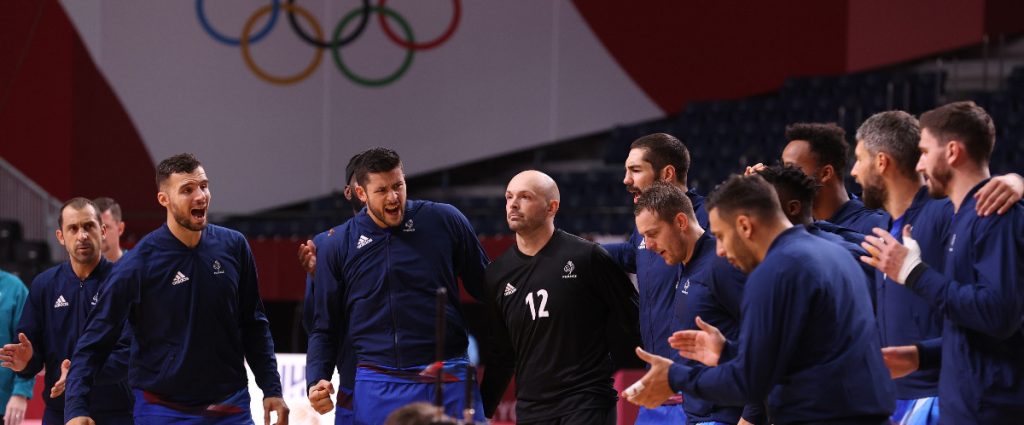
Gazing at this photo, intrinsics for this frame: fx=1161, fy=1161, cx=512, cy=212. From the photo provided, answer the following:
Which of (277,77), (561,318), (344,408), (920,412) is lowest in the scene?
(344,408)

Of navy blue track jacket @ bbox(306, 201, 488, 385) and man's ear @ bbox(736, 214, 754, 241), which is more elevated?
man's ear @ bbox(736, 214, 754, 241)

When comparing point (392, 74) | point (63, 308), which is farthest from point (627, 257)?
point (392, 74)

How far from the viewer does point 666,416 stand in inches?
252

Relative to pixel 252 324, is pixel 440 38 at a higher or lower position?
higher

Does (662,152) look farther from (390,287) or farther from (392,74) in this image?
(392,74)

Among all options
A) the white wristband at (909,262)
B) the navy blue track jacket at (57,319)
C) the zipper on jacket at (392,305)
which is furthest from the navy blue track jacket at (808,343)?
the navy blue track jacket at (57,319)

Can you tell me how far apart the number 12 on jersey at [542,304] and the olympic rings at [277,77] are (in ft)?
50.9

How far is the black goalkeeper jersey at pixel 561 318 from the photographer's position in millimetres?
6566

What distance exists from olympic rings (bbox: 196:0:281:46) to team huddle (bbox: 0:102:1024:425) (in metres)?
13.5

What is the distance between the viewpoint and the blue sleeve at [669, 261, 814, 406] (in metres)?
4.26

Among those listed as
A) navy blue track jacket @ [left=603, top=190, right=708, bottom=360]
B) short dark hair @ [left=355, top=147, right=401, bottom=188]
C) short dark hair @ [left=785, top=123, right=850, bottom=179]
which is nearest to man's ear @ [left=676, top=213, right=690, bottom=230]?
navy blue track jacket @ [left=603, top=190, right=708, bottom=360]

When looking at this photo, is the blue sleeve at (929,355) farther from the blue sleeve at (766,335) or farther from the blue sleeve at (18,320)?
the blue sleeve at (18,320)

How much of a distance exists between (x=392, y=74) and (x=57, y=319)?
1425 centimetres

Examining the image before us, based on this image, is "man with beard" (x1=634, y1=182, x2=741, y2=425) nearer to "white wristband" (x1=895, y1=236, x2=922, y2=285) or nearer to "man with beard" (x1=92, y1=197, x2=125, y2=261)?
"white wristband" (x1=895, y1=236, x2=922, y2=285)
